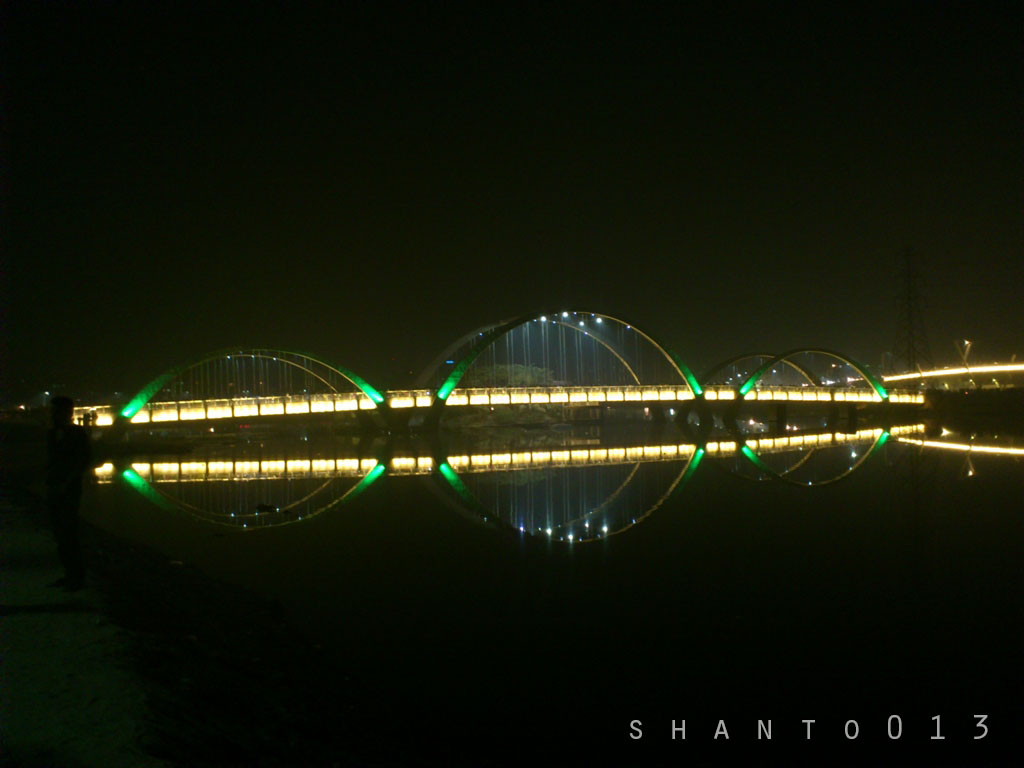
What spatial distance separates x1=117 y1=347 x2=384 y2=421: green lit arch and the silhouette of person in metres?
52.5

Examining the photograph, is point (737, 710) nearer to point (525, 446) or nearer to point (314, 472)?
point (314, 472)

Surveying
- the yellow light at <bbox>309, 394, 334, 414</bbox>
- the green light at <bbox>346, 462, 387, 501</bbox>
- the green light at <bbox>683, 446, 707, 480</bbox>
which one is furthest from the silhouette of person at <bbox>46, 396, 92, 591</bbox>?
the yellow light at <bbox>309, 394, 334, 414</bbox>

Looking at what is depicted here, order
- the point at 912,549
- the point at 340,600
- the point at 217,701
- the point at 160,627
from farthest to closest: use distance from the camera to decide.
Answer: the point at 912,549 < the point at 340,600 < the point at 160,627 < the point at 217,701

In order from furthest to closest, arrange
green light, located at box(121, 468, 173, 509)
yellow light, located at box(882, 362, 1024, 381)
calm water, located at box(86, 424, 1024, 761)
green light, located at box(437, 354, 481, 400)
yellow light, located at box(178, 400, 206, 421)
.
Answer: yellow light, located at box(882, 362, 1024, 381)
green light, located at box(437, 354, 481, 400)
yellow light, located at box(178, 400, 206, 421)
green light, located at box(121, 468, 173, 509)
calm water, located at box(86, 424, 1024, 761)

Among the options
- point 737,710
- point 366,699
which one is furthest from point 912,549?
point 366,699

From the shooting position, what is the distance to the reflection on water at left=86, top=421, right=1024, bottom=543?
21594mm

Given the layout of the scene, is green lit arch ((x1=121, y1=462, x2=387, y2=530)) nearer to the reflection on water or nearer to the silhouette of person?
the reflection on water

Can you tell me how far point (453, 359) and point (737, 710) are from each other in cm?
6575

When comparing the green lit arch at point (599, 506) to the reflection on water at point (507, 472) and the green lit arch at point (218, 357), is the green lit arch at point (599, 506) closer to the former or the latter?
the reflection on water at point (507, 472)

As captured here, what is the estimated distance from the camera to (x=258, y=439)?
67.6m

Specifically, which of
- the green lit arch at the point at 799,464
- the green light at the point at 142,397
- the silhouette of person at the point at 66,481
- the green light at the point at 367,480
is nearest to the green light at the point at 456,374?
the green light at the point at 142,397

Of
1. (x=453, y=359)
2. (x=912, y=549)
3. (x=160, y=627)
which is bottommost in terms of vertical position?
(x=912, y=549)

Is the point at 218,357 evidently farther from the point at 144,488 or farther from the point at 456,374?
the point at 144,488

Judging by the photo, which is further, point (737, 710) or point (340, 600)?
point (340, 600)
